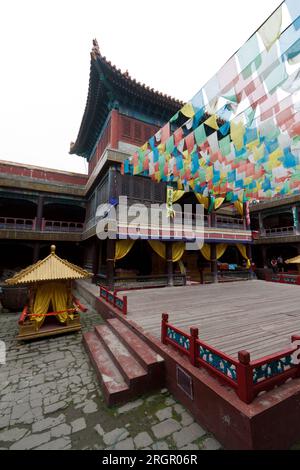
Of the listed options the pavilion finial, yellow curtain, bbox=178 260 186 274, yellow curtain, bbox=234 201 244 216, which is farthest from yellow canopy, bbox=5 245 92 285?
yellow curtain, bbox=234 201 244 216

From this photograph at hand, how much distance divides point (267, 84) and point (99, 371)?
7722mm

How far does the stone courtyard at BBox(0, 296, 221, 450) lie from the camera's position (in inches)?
106

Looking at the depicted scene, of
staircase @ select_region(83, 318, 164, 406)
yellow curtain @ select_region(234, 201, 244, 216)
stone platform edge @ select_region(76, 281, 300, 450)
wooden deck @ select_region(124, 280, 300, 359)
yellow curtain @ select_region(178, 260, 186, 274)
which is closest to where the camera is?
stone platform edge @ select_region(76, 281, 300, 450)

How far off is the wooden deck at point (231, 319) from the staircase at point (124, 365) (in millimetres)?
583

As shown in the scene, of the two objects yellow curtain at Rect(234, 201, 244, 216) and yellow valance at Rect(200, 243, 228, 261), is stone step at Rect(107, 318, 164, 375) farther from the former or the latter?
yellow curtain at Rect(234, 201, 244, 216)

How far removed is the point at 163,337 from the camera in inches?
168

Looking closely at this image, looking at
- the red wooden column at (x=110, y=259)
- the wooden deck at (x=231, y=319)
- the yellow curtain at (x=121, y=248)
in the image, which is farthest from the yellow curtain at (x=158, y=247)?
the wooden deck at (x=231, y=319)

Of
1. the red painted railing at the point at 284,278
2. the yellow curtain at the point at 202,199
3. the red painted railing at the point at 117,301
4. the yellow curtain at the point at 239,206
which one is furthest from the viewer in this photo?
the yellow curtain at the point at 239,206

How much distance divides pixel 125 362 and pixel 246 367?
2.61 m

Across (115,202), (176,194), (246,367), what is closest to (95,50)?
(115,202)

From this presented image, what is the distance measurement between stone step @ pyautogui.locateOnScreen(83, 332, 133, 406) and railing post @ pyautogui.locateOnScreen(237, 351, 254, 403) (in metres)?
2.01

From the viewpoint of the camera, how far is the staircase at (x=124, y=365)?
3.57m

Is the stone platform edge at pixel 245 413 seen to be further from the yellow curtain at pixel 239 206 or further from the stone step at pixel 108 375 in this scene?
the yellow curtain at pixel 239 206
